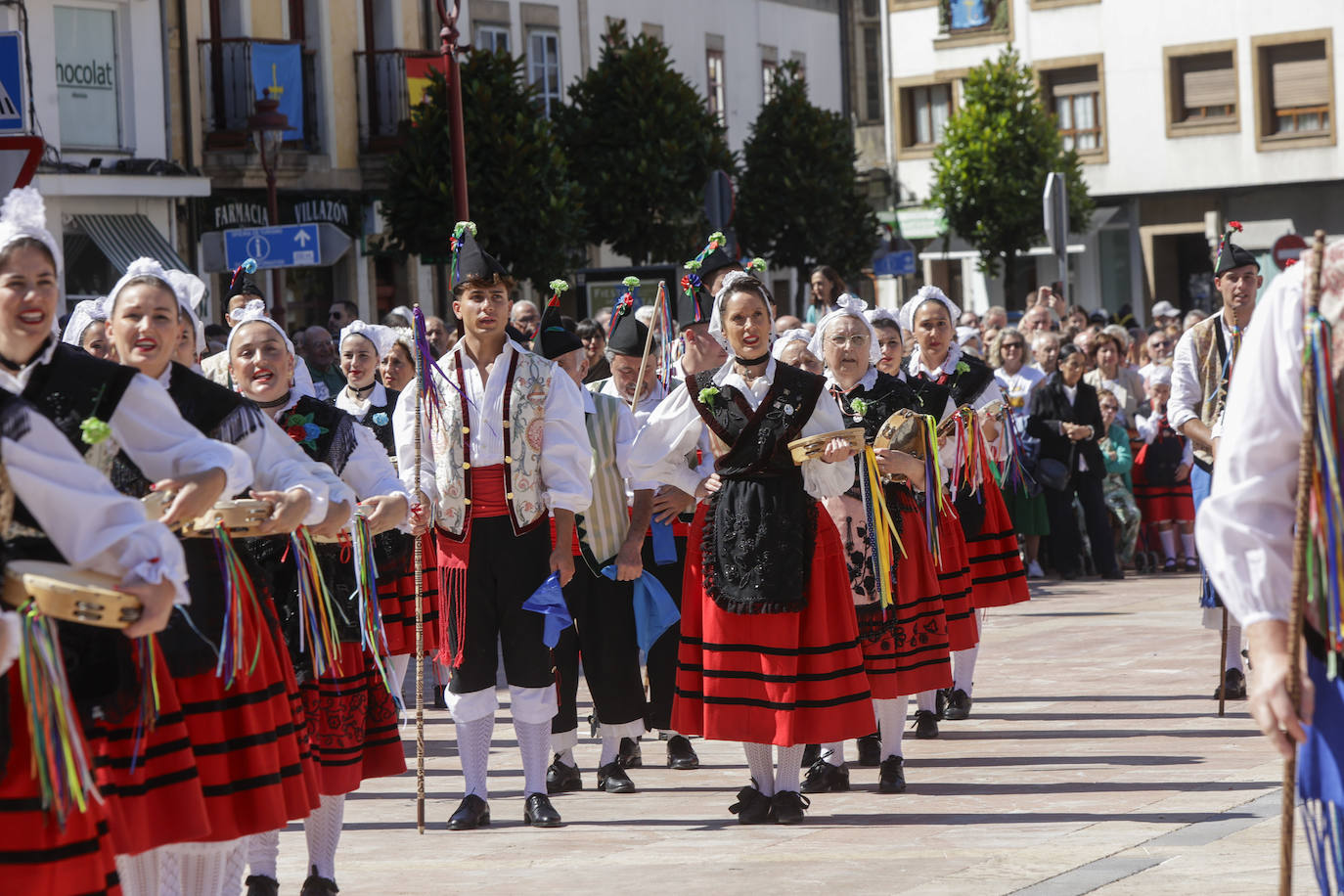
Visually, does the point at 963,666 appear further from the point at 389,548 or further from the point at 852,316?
the point at 389,548

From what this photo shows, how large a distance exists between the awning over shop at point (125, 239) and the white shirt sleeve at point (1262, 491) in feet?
68.5

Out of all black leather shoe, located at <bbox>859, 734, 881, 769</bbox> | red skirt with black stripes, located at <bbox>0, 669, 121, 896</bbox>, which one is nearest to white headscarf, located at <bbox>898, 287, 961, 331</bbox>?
black leather shoe, located at <bbox>859, 734, 881, 769</bbox>

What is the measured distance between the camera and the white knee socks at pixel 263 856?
677cm

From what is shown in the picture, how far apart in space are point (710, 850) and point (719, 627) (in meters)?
0.94

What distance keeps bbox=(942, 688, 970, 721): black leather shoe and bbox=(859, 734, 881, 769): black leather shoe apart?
1252mm

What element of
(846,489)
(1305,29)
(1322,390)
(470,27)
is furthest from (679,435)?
(1305,29)

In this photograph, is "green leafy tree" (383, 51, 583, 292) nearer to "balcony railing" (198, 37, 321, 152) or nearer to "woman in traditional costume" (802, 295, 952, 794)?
"balcony railing" (198, 37, 321, 152)

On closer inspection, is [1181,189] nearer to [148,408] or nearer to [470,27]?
[470,27]

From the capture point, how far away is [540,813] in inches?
324

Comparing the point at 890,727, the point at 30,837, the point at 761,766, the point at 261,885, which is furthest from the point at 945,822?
the point at 30,837

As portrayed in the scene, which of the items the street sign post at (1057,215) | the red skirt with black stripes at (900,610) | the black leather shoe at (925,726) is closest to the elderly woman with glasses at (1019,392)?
the street sign post at (1057,215)

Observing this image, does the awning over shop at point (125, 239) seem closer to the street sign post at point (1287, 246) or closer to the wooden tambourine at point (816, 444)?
the street sign post at point (1287, 246)

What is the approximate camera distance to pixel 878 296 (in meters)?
46.9

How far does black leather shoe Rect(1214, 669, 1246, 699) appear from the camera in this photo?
1072 centimetres
